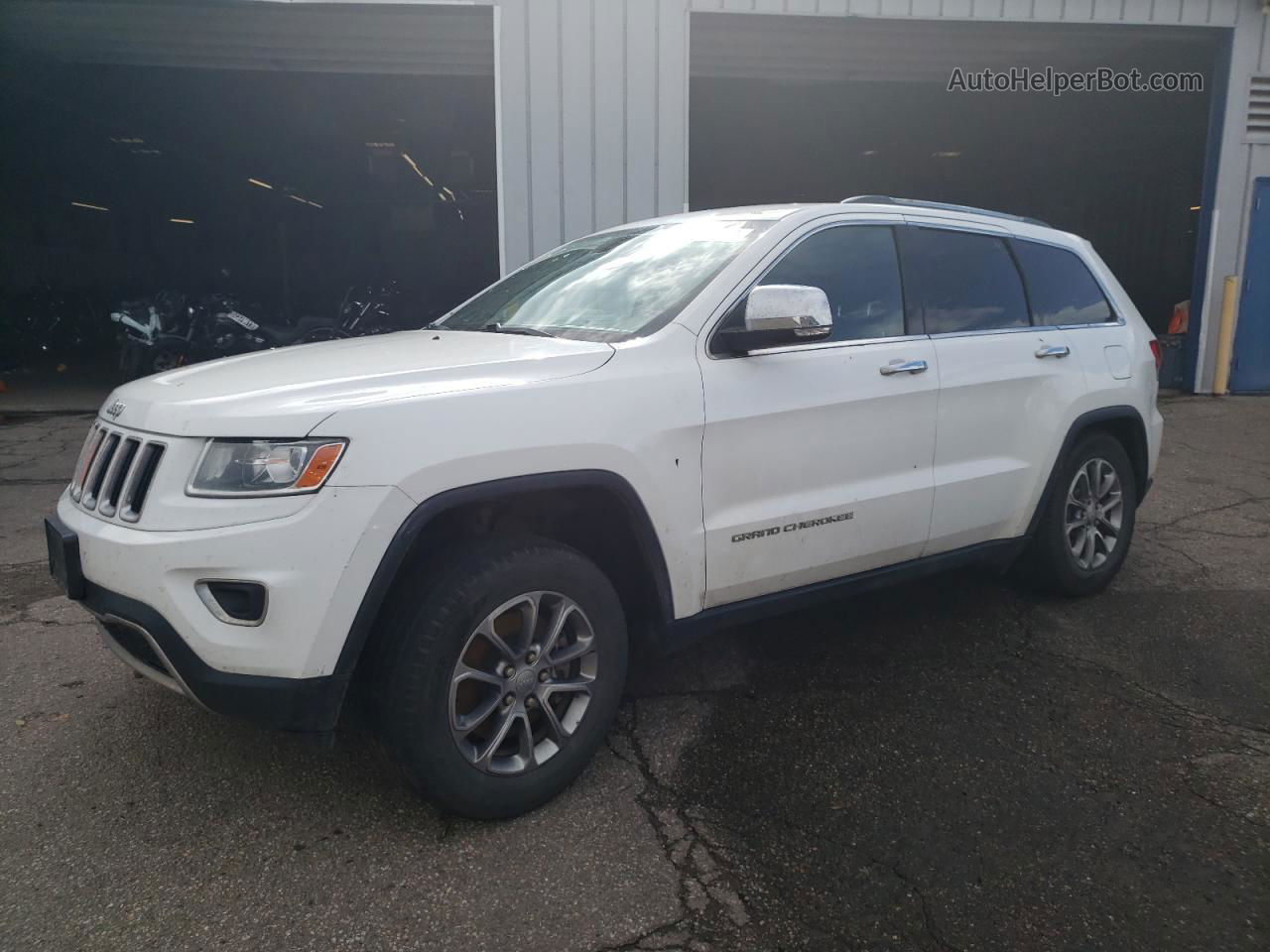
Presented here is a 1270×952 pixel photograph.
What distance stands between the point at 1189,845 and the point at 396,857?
2150 mm

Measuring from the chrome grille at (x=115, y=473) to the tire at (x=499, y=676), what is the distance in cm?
72

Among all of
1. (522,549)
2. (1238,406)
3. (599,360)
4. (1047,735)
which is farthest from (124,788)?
(1238,406)

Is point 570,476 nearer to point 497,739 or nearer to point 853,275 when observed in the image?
point 497,739

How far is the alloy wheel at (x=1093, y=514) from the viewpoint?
4.47 m

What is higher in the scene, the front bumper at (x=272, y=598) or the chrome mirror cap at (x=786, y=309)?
the chrome mirror cap at (x=786, y=309)

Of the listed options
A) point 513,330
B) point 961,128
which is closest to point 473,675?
point 513,330

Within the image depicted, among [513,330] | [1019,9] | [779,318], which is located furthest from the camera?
[1019,9]

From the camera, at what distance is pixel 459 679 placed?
263 centimetres

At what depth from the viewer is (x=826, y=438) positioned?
337 cm

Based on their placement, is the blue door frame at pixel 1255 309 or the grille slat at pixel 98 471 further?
the blue door frame at pixel 1255 309

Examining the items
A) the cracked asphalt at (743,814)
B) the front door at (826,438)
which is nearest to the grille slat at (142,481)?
the cracked asphalt at (743,814)

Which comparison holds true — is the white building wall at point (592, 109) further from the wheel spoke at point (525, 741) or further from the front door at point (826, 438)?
the wheel spoke at point (525, 741)

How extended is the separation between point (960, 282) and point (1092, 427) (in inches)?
42.2

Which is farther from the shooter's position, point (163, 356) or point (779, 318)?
point (163, 356)
